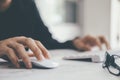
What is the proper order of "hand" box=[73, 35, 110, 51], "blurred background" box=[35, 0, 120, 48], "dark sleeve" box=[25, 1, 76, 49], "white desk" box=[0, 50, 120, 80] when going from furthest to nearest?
"blurred background" box=[35, 0, 120, 48] → "dark sleeve" box=[25, 1, 76, 49] → "hand" box=[73, 35, 110, 51] → "white desk" box=[0, 50, 120, 80]

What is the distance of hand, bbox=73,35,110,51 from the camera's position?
133cm

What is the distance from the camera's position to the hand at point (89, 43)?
1.33m

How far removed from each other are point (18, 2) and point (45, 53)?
1.94 feet

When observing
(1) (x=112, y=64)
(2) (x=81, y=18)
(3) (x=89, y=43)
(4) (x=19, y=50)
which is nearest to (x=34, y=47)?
(4) (x=19, y=50)

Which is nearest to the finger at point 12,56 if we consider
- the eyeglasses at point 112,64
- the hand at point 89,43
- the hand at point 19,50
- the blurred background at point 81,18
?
the hand at point 19,50

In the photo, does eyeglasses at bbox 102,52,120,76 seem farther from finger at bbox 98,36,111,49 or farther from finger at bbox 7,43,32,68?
finger at bbox 98,36,111,49

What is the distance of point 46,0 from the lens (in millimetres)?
3129

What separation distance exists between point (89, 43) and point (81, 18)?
1890 mm

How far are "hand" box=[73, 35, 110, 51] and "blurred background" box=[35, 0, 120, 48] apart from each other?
2.40ft

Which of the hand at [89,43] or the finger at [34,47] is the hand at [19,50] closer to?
the finger at [34,47]

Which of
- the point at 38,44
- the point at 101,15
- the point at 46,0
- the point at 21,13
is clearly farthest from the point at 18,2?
the point at 46,0

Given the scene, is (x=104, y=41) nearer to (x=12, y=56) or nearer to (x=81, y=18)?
(x=12, y=56)

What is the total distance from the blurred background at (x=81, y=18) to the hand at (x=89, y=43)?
0.73 metres

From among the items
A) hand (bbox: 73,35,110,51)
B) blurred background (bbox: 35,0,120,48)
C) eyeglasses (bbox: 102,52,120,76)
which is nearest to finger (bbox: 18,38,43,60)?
eyeglasses (bbox: 102,52,120,76)
